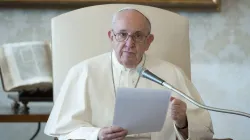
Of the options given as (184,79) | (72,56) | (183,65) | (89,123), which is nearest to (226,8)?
(183,65)

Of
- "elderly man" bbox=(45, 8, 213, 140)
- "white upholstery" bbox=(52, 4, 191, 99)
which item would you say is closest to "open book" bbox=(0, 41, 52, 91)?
"white upholstery" bbox=(52, 4, 191, 99)

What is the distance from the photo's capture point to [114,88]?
6.80 feet

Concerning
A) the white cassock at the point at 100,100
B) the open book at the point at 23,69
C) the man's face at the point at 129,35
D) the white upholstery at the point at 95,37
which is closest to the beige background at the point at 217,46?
the open book at the point at 23,69

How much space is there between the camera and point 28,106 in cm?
275

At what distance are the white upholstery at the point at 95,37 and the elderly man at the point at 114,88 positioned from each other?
0.37ft

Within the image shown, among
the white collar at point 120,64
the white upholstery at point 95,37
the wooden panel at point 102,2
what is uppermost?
the wooden panel at point 102,2

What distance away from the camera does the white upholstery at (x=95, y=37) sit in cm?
222

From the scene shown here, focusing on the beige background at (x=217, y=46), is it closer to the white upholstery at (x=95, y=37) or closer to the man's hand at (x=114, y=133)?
the white upholstery at (x=95, y=37)

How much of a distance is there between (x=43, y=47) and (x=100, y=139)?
927 mm

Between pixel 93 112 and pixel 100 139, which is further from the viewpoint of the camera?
pixel 93 112

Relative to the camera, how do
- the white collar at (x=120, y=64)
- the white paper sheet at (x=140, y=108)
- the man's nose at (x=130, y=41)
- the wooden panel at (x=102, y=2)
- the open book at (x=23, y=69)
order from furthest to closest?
the wooden panel at (x=102, y=2)
the open book at (x=23, y=69)
the white collar at (x=120, y=64)
the man's nose at (x=130, y=41)
the white paper sheet at (x=140, y=108)

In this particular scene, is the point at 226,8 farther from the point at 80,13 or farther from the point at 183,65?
the point at 80,13

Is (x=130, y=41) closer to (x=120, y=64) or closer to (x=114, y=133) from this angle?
(x=120, y=64)

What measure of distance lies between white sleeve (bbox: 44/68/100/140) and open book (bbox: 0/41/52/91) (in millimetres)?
413
